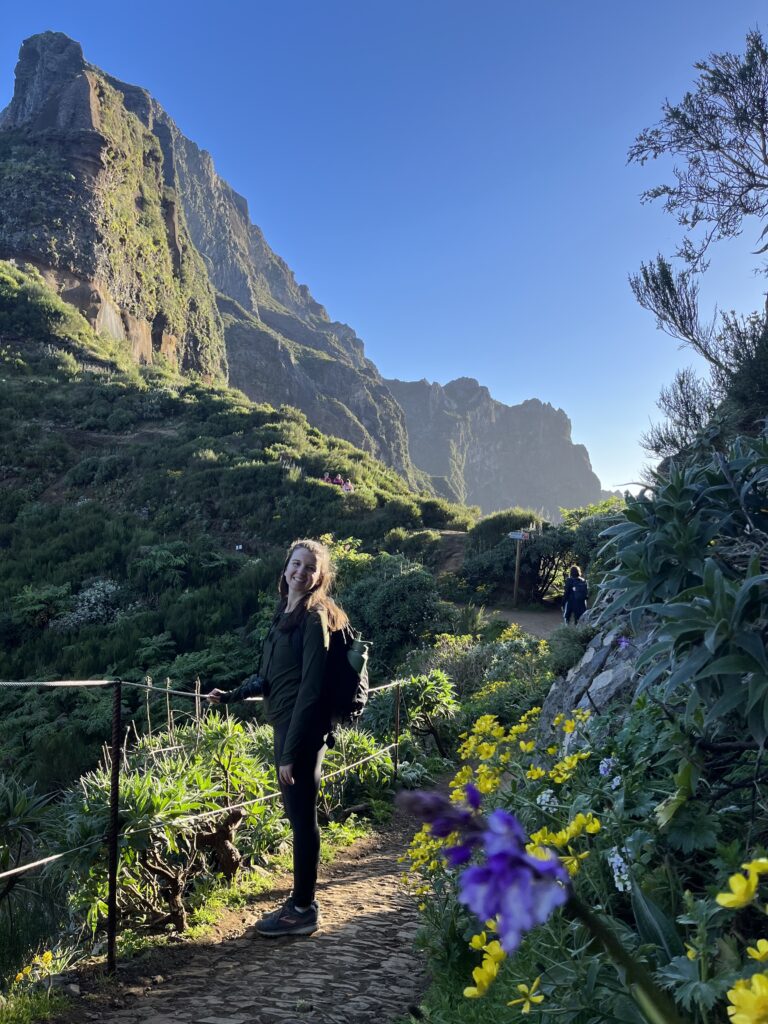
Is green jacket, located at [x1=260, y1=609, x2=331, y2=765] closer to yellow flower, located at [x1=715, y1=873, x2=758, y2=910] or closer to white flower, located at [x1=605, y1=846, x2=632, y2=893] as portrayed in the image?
white flower, located at [x1=605, y1=846, x2=632, y2=893]

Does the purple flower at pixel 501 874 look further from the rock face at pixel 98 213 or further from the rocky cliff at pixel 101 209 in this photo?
the rock face at pixel 98 213

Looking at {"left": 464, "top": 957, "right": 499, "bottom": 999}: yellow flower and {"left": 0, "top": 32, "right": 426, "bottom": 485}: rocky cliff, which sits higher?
{"left": 0, "top": 32, "right": 426, "bottom": 485}: rocky cliff

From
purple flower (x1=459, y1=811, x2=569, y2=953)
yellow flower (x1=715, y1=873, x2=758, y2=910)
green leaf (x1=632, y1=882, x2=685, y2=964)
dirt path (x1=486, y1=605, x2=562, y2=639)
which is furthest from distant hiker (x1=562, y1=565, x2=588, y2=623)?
purple flower (x1=459, y1=811, x2=569, y2=953)

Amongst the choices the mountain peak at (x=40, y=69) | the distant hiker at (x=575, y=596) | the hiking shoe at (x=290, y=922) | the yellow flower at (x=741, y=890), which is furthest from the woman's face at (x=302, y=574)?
the mountain peak at (x=40, y=69)

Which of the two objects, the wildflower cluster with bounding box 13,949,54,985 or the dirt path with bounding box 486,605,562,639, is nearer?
the wildflower cluster with bounding box 13,949,54,985

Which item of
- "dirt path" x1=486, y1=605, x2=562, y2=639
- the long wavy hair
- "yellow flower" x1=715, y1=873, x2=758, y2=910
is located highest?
the long wavy hair

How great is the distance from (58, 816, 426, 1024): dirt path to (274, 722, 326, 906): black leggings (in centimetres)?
23

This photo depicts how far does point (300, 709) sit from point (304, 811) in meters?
0.52

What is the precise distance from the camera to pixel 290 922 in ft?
10.1

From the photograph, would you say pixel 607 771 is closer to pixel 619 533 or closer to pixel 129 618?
pixel 619 533

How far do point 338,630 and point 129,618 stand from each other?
1026 cm

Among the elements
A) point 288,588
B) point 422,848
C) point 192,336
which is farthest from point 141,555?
point 192,336

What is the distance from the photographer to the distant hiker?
1105 cm

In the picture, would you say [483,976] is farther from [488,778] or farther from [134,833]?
[134,833]
